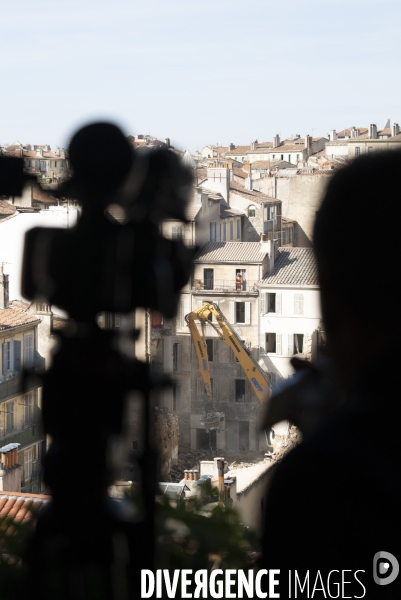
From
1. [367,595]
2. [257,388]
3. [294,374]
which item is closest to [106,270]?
[294,374]

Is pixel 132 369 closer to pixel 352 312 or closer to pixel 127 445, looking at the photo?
pixel 127 445

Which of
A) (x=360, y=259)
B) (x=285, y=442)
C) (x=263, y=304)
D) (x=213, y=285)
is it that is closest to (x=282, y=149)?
(x=263, y=304)

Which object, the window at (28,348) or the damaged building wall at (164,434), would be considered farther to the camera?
the window at (28,348)

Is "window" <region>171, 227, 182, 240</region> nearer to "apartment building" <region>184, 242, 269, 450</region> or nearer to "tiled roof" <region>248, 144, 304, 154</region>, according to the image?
"apartment building" <region>184, 242, 269, 450</region>

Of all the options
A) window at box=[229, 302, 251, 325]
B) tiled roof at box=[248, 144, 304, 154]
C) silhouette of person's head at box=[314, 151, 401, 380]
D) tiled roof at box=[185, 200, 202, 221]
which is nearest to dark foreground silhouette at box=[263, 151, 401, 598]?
silhouette of person's head at box=[314, 151, 401, 380]

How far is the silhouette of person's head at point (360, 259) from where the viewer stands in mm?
607

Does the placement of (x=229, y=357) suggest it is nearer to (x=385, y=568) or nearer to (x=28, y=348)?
(x=28, y=348)

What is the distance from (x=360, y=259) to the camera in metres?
0.61

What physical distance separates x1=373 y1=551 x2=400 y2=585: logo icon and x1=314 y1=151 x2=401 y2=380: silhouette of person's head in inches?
4.9

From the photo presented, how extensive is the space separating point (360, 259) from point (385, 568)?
0.71 feet

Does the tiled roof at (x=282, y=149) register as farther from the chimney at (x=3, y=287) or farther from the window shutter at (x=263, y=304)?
the chimney at (x=3, y=287)

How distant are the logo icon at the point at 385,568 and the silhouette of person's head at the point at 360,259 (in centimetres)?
13

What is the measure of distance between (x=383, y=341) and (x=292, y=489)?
4.6 inches

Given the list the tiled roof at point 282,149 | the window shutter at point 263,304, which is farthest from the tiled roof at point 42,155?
the tiled roof at point 282,149
